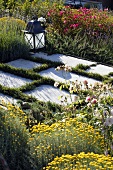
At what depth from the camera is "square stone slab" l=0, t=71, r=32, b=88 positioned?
6.57 m

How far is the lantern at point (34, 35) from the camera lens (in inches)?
323

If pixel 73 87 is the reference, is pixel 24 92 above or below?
below

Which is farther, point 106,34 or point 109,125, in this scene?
point 106,34

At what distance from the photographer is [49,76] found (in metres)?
7.01

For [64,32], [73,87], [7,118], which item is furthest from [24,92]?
[64,32]

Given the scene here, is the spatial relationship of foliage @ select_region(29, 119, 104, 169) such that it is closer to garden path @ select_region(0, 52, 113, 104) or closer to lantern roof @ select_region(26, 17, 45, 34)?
garden path @ select_region(0, 52, 113, 104)

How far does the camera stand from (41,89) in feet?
20.9

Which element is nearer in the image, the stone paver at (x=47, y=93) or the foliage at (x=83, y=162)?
the foliage at (x=83, y=162)

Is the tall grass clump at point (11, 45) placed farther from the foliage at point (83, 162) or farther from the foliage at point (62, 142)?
the foliage at point (83, 162)

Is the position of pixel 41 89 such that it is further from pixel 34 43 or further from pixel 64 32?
pixel 64 32

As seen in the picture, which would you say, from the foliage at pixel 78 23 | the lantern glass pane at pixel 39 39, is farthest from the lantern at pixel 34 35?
the foliage at pixel 78 23

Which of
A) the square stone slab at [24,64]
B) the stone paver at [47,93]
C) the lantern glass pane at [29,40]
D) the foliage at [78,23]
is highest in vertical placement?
the foliage at [78,23]

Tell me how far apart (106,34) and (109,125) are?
5.71 metres

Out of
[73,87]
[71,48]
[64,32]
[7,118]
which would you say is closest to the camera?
[7,118]
